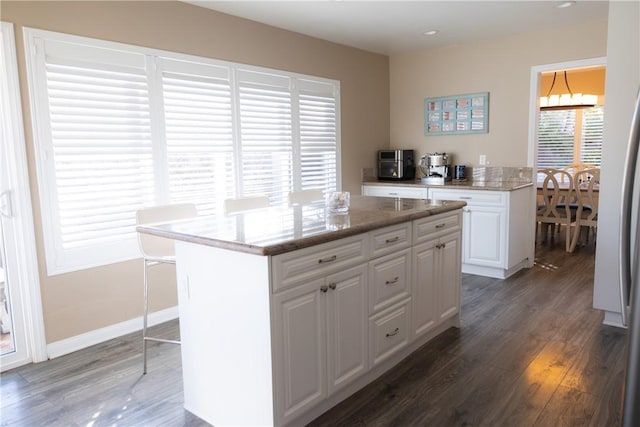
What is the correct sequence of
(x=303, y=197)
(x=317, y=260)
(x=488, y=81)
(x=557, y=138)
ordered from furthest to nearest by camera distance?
(x=557, y=138) < (x=488, y=81) < (x=303, y=197) < (x=317, y=260)

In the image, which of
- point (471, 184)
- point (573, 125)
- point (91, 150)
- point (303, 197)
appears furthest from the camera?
point (573, 125)

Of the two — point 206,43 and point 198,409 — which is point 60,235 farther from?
point 206,43

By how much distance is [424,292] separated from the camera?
2.91 metres

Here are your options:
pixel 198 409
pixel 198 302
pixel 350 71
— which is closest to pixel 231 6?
pixel 350 71

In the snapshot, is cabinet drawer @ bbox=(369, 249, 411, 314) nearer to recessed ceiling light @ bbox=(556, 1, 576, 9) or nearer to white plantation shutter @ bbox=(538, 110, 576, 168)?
recessed ceiling light @ bbox=(556, 1, 576, 9)

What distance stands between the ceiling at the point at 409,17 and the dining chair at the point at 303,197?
1.51m

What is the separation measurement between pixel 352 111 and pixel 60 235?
3.39 meters

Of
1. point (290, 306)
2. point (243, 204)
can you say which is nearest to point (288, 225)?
point (290, 306)

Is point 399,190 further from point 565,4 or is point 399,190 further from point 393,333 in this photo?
point 393,333

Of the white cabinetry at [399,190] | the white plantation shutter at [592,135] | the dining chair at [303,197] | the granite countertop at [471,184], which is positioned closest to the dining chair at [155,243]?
the dining chair at [303,197]

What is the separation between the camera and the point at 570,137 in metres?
7.68

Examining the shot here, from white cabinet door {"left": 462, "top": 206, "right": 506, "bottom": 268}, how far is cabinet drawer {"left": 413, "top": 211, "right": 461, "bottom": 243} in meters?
1.52

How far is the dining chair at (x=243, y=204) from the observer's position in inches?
124

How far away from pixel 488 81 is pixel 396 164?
4.43 ft
